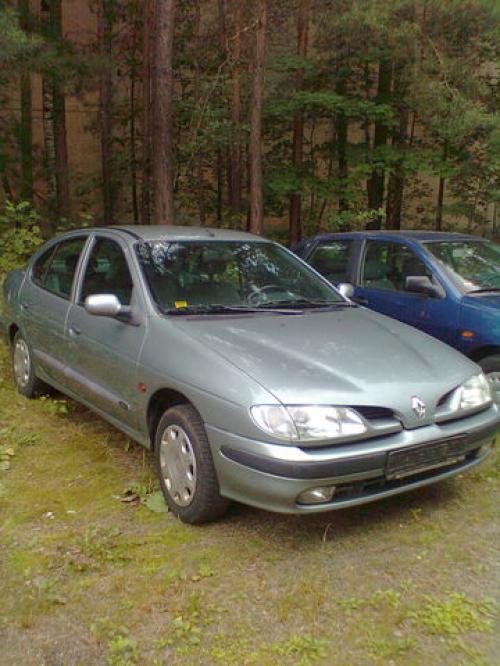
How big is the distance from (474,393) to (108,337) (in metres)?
2.29

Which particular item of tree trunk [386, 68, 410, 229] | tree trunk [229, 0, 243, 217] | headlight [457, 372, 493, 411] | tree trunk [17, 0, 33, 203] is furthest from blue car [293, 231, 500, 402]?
tree trunk [17, 0, 33, 203]

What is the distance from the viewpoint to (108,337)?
4.08 m

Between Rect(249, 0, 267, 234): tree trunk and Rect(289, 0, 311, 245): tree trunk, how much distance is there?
7.81 ft

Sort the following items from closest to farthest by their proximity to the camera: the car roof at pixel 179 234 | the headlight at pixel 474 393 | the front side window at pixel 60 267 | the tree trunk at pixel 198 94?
the headlight at pixel 474 393, the car roof at pixel 179 234, the front side window at pixel 60 267, the tree trunk at pixel 198 94

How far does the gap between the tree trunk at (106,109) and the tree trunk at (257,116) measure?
547 centimetres

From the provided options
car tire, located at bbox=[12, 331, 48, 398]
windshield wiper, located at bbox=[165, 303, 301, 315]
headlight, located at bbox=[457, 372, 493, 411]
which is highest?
windshield wiper, located at bbox=[165, 303, 301, 315]

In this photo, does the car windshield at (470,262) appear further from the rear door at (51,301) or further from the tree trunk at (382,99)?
the tree trunk at (382,99)

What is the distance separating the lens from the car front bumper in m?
2.91

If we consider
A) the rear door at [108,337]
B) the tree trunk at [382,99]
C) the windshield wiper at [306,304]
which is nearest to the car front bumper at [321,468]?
the rear door at [108,337]

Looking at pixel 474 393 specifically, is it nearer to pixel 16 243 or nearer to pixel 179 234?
pixel 179 234

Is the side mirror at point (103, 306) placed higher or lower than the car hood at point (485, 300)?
higher

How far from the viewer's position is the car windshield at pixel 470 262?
5.36 metres

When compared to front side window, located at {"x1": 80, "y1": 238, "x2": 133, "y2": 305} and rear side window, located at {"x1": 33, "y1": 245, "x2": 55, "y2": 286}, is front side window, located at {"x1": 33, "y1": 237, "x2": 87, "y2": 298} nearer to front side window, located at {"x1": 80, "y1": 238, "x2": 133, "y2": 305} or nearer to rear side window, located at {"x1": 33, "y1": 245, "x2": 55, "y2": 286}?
rear side window, located at {"x1": 33, "y1": 245, "x2": 55, "y2": 286}

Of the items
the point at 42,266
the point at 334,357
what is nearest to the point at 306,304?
the point at 334,357
